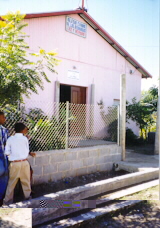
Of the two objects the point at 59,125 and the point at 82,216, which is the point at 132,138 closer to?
the point at 59,125

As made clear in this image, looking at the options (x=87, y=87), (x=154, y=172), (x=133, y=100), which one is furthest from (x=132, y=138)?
(x=154, y=172)

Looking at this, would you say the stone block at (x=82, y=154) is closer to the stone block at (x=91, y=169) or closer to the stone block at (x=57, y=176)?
the stone block at (x=91, y=169)

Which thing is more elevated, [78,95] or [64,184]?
[78,95]

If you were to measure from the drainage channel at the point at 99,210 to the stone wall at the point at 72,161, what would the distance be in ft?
4.12

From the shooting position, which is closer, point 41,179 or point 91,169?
point 41,179

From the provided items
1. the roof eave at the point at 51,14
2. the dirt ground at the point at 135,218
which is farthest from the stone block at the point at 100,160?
the roof eave at the point at 51,14

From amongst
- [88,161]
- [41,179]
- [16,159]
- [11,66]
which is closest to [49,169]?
[41,179]

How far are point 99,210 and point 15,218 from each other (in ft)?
4.56

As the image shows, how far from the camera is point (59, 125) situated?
238 inches

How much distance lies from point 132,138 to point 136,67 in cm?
401

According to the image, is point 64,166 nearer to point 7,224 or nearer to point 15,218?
point 15,218

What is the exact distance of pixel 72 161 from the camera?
5723 mm

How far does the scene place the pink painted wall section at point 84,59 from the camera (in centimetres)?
877

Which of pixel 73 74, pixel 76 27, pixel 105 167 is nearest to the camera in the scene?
pixel 105 167
